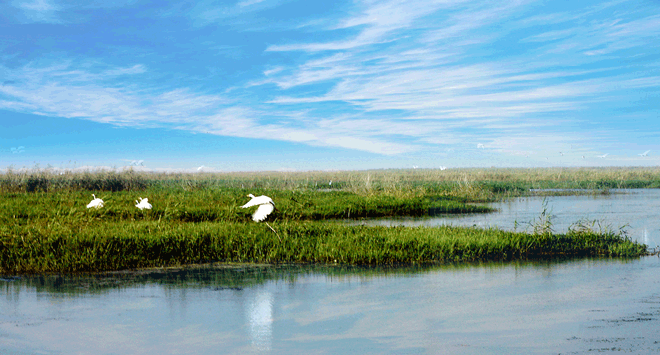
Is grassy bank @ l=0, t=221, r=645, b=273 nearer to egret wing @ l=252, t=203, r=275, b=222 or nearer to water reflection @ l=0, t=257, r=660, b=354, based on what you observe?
water reflection @ l=0, t=257, r=660, b=354

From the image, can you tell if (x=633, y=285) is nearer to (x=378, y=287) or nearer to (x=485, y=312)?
(x=485, y=312)

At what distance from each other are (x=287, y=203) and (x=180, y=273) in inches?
479

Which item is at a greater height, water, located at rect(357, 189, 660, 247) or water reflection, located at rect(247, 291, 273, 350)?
water, located at rect(357, 189, 660, 247)

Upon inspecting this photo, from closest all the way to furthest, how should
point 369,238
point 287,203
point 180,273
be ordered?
1. point 180,273
2. point 369,238
3. point 287,203

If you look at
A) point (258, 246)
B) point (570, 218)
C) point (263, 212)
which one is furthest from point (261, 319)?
A: point (570, 218)

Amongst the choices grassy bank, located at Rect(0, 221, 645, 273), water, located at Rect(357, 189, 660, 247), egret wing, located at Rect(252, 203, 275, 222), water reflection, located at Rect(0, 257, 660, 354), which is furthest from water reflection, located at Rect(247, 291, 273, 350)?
water, located at Rect(357, 189, 660, 247)

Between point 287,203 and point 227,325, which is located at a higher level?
point 287,203

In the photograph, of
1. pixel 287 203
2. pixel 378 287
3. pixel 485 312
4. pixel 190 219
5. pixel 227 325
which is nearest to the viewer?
pixel 227 325

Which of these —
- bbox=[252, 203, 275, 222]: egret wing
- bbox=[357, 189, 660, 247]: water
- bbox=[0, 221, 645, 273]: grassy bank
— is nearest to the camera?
bbox=[0, 221, 645, 273]: grassy bank

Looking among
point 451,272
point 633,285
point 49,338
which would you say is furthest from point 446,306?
point 49,338

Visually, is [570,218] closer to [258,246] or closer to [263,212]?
[263,212]

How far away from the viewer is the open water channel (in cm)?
539

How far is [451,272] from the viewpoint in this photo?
9250 millimetres

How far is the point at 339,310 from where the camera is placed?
6.65 m
